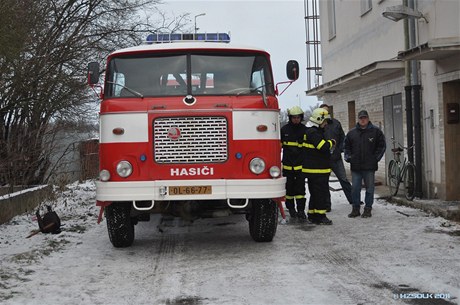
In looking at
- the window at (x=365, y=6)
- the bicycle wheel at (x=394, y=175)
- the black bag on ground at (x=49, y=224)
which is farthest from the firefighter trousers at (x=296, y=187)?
Answer: the window at (x=365, y=6)

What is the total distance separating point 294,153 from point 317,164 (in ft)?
1.45

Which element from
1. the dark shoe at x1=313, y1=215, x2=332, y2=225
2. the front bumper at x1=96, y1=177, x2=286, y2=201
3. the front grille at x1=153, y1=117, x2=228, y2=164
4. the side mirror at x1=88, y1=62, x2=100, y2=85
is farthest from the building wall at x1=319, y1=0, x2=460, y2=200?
the side mirror at x1=88, y1=62, x2=100, y2=85

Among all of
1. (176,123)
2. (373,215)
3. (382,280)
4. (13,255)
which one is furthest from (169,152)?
(373,215)

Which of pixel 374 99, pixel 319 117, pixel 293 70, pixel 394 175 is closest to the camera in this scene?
pixel 293 70

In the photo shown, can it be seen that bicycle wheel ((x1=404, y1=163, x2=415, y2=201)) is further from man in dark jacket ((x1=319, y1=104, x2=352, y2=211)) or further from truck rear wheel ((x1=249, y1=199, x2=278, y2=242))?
truck rear wheel ((x1=249, y1=199, x2=278, y2=242))

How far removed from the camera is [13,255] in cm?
691

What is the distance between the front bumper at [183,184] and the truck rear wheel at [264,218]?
561mm

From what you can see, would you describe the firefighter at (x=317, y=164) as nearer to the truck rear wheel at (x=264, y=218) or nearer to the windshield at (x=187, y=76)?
the truck rear wheel at (x=264, y=218)

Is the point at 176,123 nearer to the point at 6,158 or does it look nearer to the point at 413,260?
the point at 413,260

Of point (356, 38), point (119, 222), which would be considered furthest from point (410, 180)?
point (119, 222)

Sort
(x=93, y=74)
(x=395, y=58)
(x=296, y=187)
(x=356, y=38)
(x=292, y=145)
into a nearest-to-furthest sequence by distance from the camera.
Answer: (x=93, y=74) < (x=292, y=145) < (x=296, y=187) < (x=395, y=58) < (x=356, y=38)

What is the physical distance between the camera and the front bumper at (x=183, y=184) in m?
6.60

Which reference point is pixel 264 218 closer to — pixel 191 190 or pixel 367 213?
pixel 191 190

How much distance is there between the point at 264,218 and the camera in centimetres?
725
